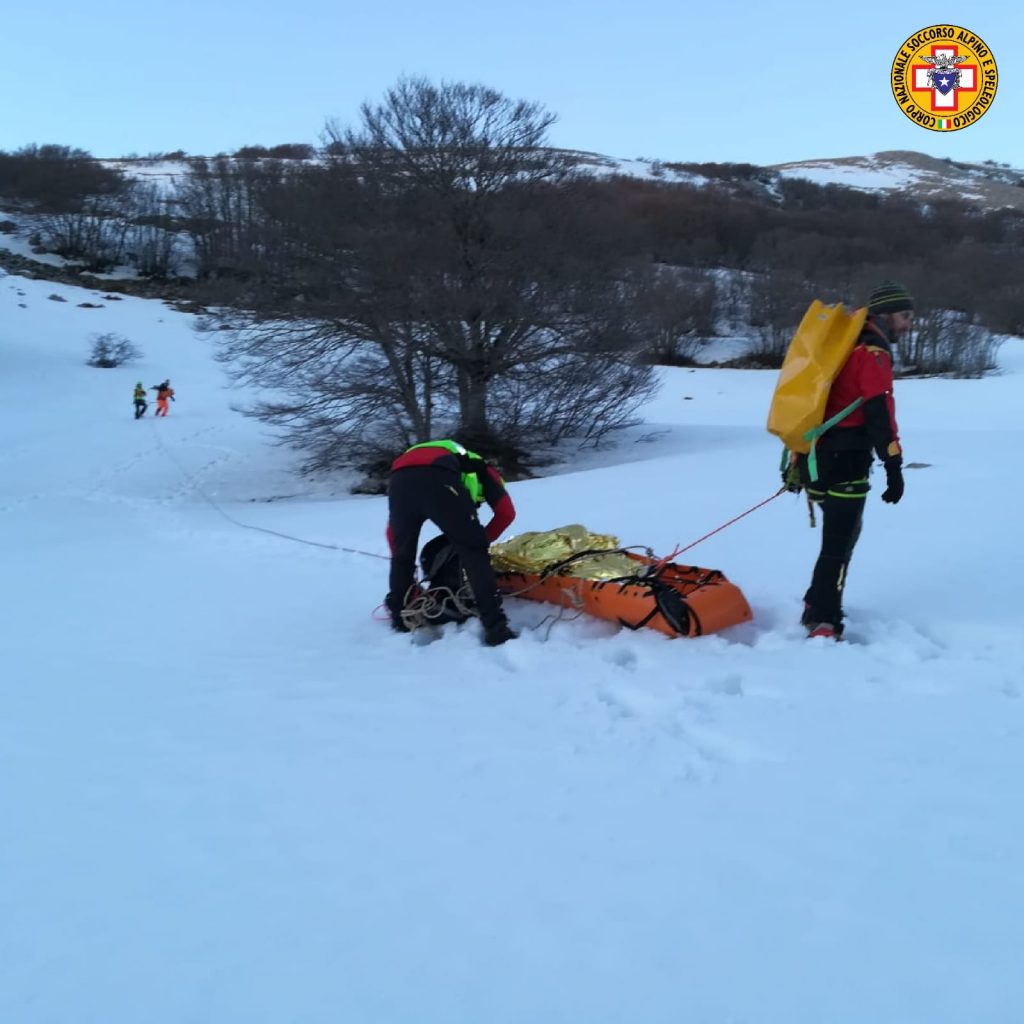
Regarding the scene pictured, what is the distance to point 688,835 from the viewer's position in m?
2.59

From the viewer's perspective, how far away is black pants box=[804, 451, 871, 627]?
4.30m

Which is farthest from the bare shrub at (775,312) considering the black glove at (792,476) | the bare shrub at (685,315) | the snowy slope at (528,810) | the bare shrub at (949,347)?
A: the black glove at (792,476)

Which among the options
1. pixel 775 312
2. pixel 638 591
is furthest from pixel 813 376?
pixel 775 312

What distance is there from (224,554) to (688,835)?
7.10 meters

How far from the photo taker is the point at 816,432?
4250 millimetres

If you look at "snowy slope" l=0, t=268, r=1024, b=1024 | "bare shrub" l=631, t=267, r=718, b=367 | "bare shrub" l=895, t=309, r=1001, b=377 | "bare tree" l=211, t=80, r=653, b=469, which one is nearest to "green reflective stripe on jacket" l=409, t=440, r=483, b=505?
"snowy slope" l=0, t=268, r=1024, b=1024

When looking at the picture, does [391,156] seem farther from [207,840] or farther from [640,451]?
[207,840]

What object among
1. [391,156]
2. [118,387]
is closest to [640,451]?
[391,156]

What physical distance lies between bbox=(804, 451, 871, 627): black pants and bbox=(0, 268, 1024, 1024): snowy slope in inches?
11.4

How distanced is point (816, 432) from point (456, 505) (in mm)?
1974

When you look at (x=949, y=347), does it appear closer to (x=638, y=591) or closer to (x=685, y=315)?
(x=685, y=315)

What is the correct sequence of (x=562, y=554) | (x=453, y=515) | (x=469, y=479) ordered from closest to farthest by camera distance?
(x=453, y=515) → (x=469, y=479) → (x=562, y=554)

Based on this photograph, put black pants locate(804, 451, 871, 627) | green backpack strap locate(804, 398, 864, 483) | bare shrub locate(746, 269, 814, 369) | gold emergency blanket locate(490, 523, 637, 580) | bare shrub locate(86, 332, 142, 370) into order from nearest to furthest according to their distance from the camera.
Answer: green backpack strap locate(804, 398, 864, 483) < black pants locate(804, 451, 871, 627) < gold emergency blanket locate(490, 523, 637, 580) < bare shrub locate(86, 332, 142, 370) < bare shrub locate(746, 269, 814, 369)

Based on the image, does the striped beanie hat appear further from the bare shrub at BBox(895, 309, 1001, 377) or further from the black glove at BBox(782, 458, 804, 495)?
the bare shrub at BBox(895, 309, 1001, 377)
